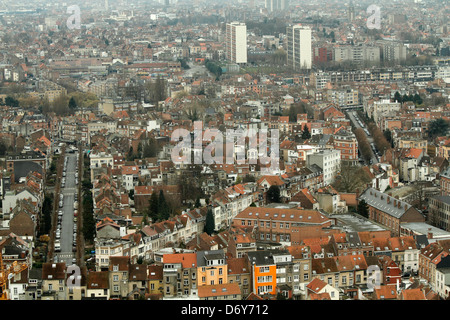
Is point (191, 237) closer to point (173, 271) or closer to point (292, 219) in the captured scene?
point (292, 219)

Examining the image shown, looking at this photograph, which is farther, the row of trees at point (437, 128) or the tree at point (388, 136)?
the row of trees at point (437, 128)

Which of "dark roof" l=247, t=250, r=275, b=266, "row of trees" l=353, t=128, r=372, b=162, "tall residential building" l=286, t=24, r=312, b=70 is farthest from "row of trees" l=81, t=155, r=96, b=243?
"tall residential building" l=286, t=24, r=312, b=70

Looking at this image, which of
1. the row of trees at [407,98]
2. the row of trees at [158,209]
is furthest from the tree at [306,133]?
the row of trees at [158,209]

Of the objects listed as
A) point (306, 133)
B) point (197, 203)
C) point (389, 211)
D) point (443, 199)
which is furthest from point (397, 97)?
point (197, 203)

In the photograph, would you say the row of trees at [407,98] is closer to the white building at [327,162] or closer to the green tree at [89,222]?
the white building at [327,162]

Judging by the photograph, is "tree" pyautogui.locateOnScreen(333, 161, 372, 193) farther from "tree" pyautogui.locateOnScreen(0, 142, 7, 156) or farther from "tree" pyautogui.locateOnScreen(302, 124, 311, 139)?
"tree" pyautogui.locateOnScreen(0, 142, 7, 156)
